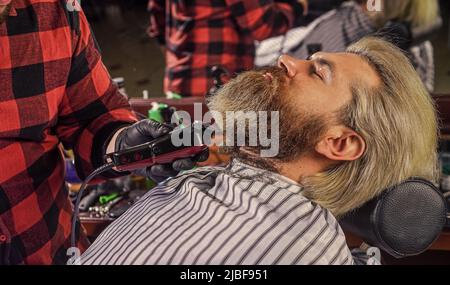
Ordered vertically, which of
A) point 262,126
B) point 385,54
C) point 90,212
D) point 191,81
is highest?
point 385,54

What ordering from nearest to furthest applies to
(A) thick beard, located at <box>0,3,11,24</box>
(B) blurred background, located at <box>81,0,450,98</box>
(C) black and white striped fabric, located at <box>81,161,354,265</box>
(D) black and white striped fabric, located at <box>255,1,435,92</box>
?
1. (C) black and white striped fabric, located at <box>81,161,354,265</box>
2. (A) thick beard, located at <box>0,3,11,24</box>
3. (D) black and white striped fabric, located at <box>255,1,435,92</box>
4. (B) blurred background, located at <box>81,0,450,98</box>

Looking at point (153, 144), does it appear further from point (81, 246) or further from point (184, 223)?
point (81, 246)

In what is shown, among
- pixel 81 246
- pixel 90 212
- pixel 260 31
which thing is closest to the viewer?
pixel 81 246

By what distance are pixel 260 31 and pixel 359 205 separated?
60.4 inches

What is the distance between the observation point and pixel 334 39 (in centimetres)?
286

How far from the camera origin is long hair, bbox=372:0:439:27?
2.67 m

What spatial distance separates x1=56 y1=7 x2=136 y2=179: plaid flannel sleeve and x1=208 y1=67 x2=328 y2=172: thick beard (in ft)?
1.10

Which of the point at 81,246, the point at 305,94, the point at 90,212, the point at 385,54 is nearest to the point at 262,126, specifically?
the point at 305,94

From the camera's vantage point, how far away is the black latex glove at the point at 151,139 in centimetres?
139

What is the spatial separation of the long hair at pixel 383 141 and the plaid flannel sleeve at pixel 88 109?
0.60 meters

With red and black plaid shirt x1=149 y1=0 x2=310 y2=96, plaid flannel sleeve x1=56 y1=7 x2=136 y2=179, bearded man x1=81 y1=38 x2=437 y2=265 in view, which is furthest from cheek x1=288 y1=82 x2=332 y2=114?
red and black plaid shirt x1=149 y1=0 x2=310 y2=96

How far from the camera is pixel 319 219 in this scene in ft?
4.25
